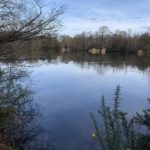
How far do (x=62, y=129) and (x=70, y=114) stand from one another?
210 centimetres

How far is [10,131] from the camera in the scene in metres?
8.48

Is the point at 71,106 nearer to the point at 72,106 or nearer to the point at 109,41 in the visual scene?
the point at 72,106

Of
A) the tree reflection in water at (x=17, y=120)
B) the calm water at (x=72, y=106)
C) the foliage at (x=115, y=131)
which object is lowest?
the calm water at (x=72, y=106)

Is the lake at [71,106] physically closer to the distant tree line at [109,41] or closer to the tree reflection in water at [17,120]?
the tree reflection in water at [17,120]

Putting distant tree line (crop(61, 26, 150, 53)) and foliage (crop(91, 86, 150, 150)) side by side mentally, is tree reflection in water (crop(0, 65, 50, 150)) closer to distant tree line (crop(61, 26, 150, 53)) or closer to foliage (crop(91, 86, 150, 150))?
foliage (crop(91, 86, 150, 150))

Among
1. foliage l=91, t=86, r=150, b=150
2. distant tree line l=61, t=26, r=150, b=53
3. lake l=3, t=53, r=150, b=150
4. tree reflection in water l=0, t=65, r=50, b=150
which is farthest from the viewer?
distant tree line l=61, t=26, r=150, b=53

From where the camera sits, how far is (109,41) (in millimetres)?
86812

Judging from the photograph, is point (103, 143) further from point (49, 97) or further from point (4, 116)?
point (49, 97)

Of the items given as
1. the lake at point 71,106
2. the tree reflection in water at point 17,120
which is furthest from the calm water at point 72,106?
the tree reflection in water at point 17,120

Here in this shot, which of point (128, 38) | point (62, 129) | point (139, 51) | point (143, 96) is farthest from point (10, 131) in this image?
point (128, 38)

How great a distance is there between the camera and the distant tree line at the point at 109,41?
3226 inches

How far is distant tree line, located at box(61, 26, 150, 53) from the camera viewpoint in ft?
269

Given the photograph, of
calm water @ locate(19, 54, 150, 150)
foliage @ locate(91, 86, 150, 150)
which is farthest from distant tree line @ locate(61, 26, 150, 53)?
foliage @ locate(91, 86, 150, 150)

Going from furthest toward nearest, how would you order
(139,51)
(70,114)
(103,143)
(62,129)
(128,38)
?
(128,38), (139,51), (70,114), (62,129), (103,143)
